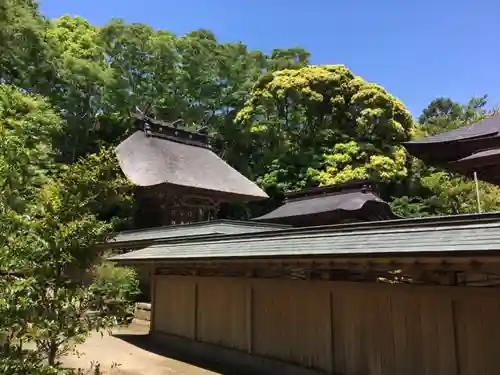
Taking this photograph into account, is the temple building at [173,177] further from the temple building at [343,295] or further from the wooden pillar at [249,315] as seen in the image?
the wooden pillar at [249,315]

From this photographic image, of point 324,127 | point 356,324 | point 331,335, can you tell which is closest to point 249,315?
point 331,335

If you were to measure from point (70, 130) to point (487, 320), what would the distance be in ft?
86.6

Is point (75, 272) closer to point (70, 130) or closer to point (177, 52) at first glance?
point (70, 130)

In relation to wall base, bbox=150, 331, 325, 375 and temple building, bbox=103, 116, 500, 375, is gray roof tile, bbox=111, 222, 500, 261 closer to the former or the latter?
temple building, bbox=103, 116, 500, 375

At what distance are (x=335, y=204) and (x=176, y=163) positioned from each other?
7.14 metres

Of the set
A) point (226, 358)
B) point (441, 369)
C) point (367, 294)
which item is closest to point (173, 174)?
point (226, 358)

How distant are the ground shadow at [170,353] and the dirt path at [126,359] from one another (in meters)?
0.03

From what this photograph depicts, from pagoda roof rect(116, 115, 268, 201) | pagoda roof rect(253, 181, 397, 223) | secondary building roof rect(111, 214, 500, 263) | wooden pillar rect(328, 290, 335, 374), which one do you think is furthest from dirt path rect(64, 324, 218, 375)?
pagoda roof rect(253, 181, 397, 223)

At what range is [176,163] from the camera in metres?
19.6

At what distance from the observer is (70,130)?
27.2 metres

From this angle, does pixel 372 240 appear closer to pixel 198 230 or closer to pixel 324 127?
pixel 198 230

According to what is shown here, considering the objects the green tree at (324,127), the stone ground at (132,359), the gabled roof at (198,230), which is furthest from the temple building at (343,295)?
the green tree at (324,127)

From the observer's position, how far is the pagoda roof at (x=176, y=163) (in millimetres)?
18188

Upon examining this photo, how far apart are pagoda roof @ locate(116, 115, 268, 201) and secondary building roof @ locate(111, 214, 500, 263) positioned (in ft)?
30.4
